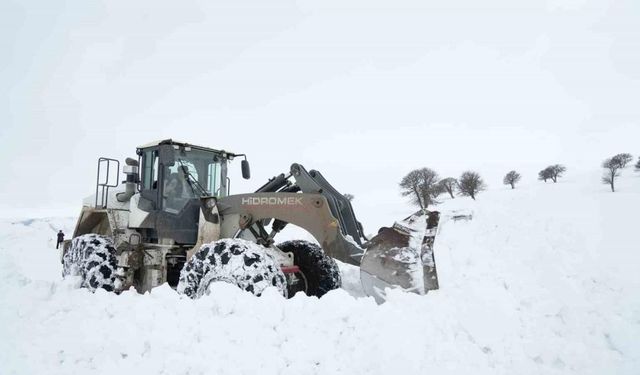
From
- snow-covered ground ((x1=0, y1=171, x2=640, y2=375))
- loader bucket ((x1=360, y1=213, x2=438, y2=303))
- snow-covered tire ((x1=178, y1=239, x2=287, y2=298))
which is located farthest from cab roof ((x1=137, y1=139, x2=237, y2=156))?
loader bucket ((x1=360, y1=213, x2=438, y2=303))

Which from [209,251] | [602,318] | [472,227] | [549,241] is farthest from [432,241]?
[209,251]

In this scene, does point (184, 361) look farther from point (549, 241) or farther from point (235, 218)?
point (549, 241)

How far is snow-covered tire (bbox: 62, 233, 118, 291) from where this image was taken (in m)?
6.50

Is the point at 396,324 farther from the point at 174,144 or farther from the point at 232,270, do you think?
the point at 174,144

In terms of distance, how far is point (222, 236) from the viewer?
238 inches

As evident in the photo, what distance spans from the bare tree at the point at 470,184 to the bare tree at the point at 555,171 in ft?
63.3

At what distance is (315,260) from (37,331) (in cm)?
376

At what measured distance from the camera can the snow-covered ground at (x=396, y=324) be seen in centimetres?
329

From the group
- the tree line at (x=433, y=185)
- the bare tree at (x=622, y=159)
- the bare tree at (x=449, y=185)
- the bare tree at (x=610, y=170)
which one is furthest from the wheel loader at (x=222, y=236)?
the bare tree at (x=622, y=159)

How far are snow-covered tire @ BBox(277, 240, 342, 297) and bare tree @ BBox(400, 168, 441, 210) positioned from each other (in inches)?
883

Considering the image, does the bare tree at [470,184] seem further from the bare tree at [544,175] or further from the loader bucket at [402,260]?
the loader bucket at [402,260]

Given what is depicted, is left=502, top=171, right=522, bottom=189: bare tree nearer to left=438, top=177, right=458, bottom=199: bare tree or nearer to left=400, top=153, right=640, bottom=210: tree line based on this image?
left=400, top=153, right=640, bottom=210: tree line

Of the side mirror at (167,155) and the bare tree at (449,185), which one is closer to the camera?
the side mirror at (167,155)

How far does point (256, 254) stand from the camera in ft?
15.2
